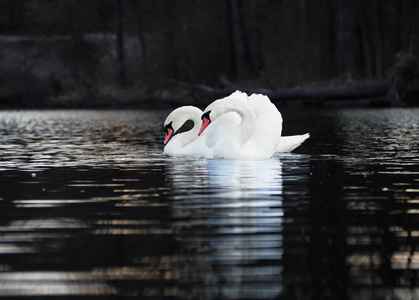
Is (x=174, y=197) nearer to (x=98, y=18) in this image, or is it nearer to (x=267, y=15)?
(x=267, y=15)

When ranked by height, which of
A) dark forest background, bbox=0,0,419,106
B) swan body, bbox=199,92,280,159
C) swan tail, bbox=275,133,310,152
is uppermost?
dark forest background, bbox=0,0,419,106

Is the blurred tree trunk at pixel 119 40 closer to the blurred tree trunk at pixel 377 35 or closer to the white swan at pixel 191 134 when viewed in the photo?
the blurred tree trunk at pixel 377 35

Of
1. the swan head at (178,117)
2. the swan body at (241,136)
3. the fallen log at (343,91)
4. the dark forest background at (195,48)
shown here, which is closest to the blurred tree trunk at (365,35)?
the dark forest background at (195,48)

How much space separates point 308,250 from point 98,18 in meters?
56.0

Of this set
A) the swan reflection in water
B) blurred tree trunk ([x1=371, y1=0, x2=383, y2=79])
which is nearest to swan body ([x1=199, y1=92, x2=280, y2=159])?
the swan reflection in water

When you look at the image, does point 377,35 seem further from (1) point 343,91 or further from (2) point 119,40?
(2) point 119,40

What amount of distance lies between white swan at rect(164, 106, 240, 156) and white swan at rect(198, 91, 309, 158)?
0.12 meters

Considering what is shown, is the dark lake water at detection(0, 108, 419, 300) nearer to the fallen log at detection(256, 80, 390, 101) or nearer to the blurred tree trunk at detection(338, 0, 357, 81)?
the fallen log at detection(256, 80, 390, 101)

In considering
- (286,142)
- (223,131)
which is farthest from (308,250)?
(286,142)

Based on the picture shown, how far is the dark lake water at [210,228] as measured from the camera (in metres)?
5.08

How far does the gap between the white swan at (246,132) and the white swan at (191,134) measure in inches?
4.8

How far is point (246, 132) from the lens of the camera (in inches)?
512

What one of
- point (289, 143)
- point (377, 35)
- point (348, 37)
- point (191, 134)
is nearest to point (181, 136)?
point (191, 134)

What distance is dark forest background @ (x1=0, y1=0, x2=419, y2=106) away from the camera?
139 feet
